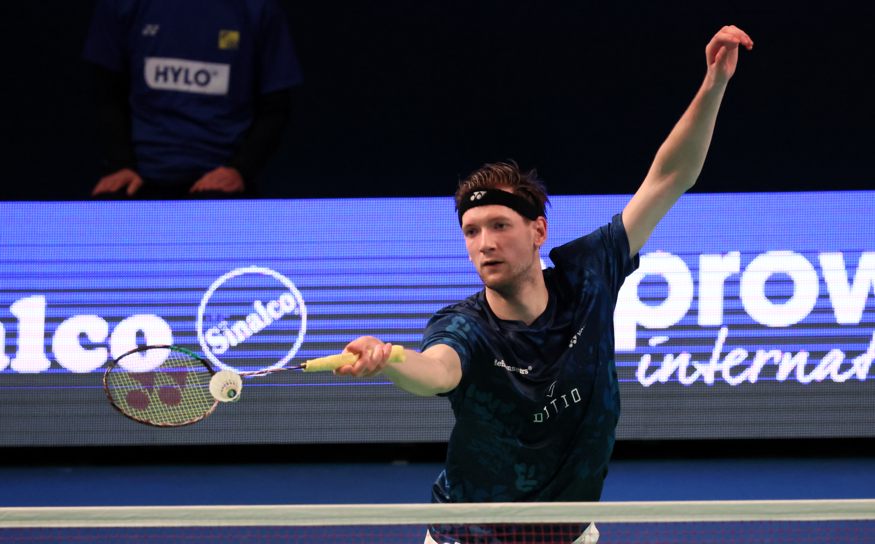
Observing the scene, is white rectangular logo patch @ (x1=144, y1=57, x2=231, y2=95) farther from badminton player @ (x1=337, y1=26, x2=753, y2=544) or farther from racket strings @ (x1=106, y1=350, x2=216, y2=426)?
badminton player @ (x1=337, y1=26, x2=753, y2=544)

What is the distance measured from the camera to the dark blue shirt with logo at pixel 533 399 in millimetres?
3355

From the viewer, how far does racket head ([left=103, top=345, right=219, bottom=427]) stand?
3.62 meters

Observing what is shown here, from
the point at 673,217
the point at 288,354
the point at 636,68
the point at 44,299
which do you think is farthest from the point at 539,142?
the point at 44,299

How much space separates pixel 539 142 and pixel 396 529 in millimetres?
4404

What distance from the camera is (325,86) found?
32.2ft

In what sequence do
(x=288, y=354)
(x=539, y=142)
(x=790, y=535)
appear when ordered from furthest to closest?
(x=539, y=142)
(x=288, y=354)
(x=790, y=535)

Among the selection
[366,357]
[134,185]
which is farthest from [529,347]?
[134,185]

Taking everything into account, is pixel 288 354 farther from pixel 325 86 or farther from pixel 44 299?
pixel 325 86

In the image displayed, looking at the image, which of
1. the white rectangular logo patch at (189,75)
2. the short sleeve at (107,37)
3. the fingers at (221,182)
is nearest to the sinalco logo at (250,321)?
the fingers at (221,182)

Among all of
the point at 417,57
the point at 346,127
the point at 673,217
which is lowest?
the point at 673,217

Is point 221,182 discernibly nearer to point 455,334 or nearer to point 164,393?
point 164,393

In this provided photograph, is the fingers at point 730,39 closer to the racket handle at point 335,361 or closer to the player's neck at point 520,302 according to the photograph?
the player's neck at point 520,302

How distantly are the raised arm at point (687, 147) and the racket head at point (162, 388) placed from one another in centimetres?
139

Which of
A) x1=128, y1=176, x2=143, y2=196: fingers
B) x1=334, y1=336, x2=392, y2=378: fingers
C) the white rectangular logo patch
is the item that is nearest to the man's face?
x1=334, y1=336, x2=392, y2=378: fingers
